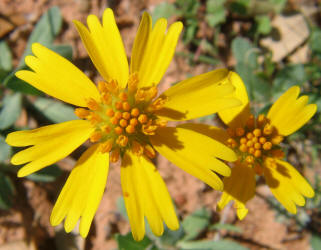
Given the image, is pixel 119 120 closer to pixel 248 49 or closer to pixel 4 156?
pixel 4 156

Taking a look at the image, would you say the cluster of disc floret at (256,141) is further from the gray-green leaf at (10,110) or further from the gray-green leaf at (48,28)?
the gray-green leaf at (48,28)

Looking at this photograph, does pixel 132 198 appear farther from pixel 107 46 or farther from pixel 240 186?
pixel 107 46

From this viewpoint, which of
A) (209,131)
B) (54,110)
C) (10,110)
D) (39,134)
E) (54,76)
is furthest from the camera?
(54,110)

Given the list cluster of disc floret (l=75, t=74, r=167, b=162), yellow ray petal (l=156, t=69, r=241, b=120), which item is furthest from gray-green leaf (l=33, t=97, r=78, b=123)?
yellow ray petal (l=156, t=69, r=241, b=120)

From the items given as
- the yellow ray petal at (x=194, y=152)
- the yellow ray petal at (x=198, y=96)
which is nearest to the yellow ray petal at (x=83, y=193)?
the yellow ray petal at (x=194, y=152)

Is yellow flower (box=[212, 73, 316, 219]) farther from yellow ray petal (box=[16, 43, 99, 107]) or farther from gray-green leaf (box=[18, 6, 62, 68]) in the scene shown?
gray-green leaf (box=[18, 6, 62, 68])

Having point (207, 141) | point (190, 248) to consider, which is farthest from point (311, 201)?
point (207, 141)

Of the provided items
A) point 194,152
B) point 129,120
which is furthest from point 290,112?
point 129,120
